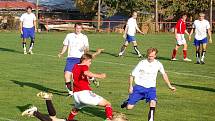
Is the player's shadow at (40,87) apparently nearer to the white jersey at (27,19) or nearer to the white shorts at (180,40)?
the white jersey at (27,19)

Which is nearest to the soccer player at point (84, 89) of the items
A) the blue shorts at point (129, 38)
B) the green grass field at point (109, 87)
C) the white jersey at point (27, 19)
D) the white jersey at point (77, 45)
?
the green grass field at point (109, 87)

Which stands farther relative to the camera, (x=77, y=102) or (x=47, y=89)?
(x=47, y=89)

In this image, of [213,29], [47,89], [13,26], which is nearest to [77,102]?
[47,89]

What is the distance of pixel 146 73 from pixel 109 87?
5058mm

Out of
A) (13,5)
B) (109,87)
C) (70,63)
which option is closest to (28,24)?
(109,87)

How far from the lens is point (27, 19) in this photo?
28.0m

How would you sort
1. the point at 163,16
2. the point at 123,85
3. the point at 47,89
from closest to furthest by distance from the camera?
the point at 47,89 < the point at 123,85 < the point at 163,16

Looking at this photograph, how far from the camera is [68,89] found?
51.7ft

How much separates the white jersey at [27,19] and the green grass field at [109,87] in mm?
1490

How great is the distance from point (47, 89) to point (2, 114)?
13.1ft

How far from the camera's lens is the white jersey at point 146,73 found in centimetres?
1265

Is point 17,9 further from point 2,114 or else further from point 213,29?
point 2,114

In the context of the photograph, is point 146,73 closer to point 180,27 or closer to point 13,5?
point 180,27

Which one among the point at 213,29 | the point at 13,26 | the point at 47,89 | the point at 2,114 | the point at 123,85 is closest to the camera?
the point at 2,114
